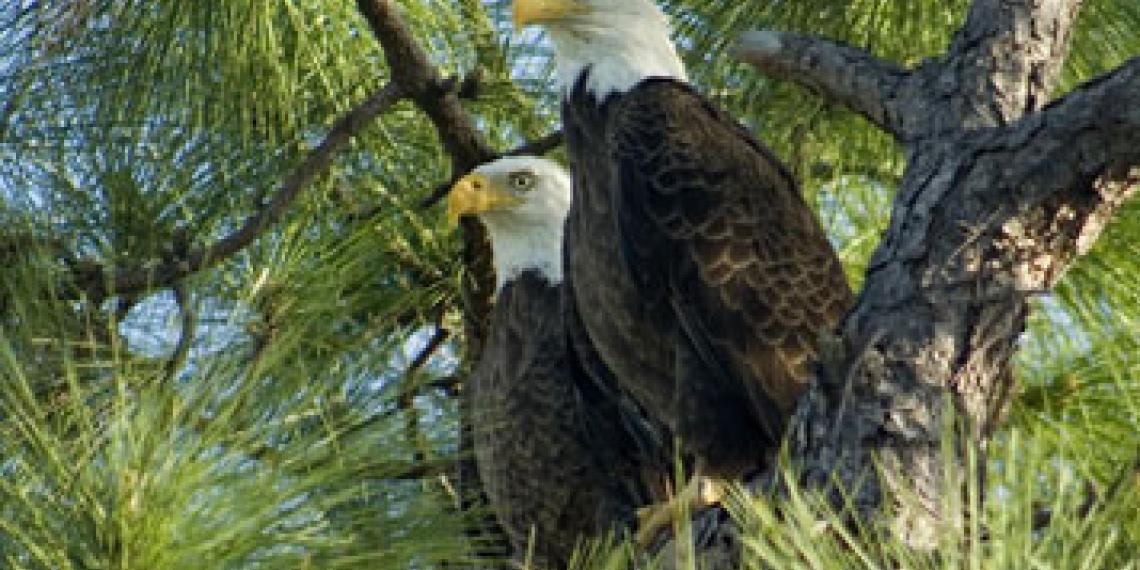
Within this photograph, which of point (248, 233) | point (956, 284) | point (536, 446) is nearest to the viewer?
point (956, 284)

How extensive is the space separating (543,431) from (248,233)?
2.42 ft

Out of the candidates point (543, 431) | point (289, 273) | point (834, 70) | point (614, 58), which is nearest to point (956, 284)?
point (834, 70)

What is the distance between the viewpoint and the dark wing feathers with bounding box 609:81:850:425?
142 inches

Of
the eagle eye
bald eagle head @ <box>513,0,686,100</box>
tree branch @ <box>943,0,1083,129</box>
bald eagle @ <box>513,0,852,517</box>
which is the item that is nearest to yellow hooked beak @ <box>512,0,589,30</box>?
bald eagle head @ <box>513,0,686,100</box>

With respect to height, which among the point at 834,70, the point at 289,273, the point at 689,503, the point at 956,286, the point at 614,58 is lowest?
the point at 689,503

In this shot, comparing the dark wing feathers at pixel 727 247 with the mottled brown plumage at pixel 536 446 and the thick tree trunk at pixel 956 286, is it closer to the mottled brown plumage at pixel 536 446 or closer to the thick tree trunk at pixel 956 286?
the mottled brown plumage at pixel 536 446

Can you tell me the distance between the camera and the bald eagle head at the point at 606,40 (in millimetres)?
3924

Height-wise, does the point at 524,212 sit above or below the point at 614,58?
below

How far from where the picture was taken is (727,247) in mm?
3672

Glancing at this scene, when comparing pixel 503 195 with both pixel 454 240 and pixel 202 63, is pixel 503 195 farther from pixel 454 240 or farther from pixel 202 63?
pixel 202 63

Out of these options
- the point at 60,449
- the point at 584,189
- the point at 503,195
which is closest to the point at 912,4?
the point at 584,189

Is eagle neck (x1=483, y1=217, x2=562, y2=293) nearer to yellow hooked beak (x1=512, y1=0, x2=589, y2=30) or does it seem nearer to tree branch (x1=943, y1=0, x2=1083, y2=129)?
yellow hooked beak (x1=512, y1=0, x2=589, y2=30)

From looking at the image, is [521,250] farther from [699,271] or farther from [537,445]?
[699,271]

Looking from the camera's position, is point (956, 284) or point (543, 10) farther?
point (543, 10)
